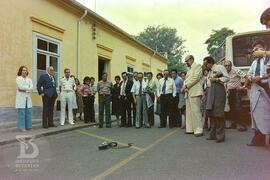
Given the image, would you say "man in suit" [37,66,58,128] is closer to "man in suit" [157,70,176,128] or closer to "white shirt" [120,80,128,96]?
"white shirt" [120,80,128,96]

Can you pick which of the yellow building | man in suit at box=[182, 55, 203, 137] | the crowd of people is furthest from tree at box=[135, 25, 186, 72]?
man in suit at box=[182, 55, 203, 137]

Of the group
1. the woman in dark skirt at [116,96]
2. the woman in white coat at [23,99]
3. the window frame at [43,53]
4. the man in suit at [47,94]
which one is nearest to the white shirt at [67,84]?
the window frame at [43,53]

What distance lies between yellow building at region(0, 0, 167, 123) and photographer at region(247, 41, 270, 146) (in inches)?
286

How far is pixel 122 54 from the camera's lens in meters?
26.9

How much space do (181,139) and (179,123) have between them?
397 centimetres

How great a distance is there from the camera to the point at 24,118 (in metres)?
12.5

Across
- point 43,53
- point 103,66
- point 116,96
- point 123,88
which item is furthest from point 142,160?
point 103,66

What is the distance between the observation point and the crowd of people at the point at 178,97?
893 centimetres

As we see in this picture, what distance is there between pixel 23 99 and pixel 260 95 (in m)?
6.66

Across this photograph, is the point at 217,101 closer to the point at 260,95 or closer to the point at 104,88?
the point at 260,95

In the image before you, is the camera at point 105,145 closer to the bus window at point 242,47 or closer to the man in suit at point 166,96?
the man in suit at point 166,96

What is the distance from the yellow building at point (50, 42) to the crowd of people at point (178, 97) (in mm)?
900

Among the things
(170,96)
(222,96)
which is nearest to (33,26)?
(170,96)

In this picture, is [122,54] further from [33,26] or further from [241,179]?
[241,179]
